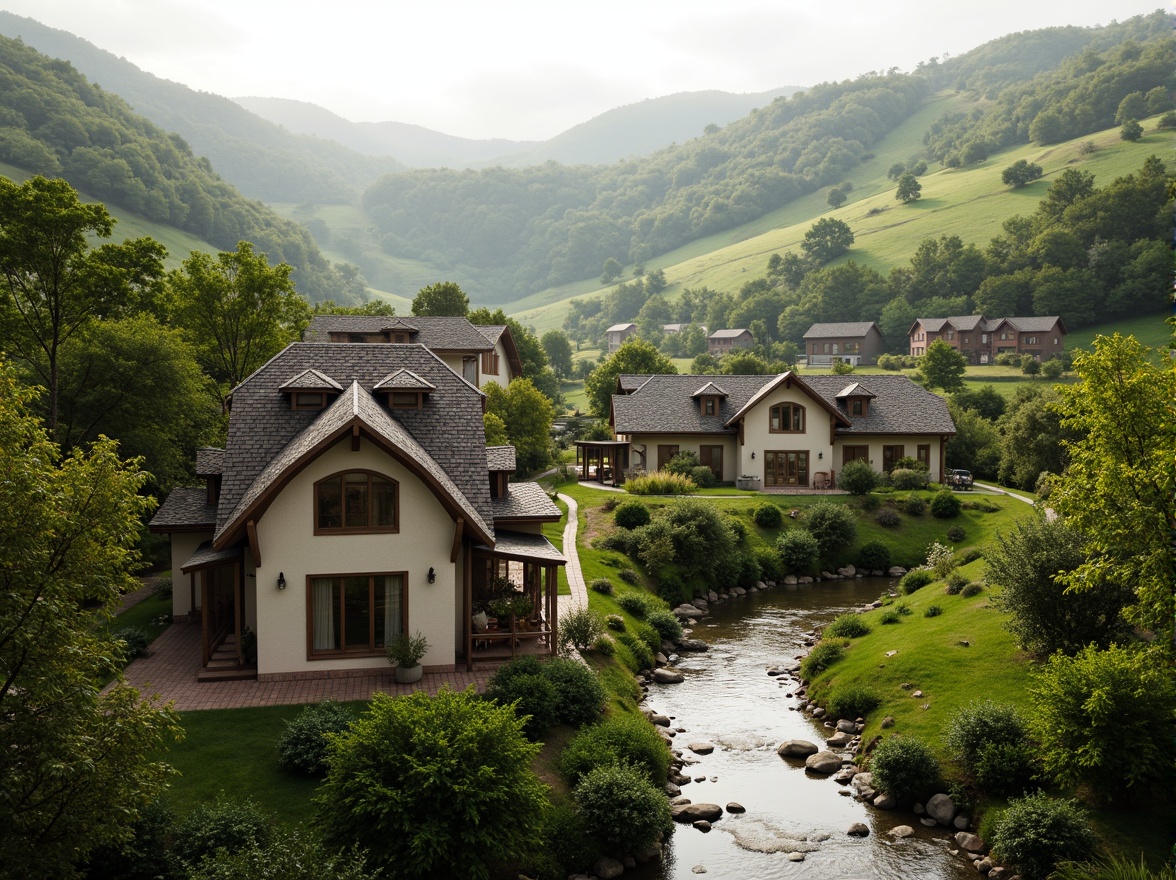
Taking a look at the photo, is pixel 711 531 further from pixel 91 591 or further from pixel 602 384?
pixel 602 384

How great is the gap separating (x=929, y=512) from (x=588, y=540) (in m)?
21.7

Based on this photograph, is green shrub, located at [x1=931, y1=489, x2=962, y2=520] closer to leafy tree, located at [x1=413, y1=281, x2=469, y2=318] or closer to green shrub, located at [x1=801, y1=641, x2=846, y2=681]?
green shrub, located at [x1=801, y1=641, x2=846, y2=681]

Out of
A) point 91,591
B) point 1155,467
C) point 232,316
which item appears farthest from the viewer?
point 232,316

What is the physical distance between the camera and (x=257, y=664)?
925 inches

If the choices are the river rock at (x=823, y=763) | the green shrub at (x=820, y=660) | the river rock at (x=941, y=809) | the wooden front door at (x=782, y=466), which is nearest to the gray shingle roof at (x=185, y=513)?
the river rock at (x=823, y=763)

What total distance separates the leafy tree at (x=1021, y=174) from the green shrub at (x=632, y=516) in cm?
14200

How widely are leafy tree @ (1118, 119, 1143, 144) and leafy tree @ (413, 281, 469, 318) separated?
129297 mm

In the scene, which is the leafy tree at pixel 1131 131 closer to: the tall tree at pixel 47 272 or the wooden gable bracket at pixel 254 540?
the tall tree at pixel 47 272

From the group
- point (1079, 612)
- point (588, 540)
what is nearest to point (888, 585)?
point (588, 540)

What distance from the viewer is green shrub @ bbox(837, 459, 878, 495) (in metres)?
52.3

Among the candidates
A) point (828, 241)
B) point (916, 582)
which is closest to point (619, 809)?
point (916, 582)

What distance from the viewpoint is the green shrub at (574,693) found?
22281 mm

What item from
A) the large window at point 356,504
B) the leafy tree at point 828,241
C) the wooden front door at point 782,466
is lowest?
the wooden front door at point 782,466

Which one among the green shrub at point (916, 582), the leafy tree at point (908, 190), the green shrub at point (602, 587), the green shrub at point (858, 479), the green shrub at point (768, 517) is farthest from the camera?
the leafy tree at point (908, 190)
